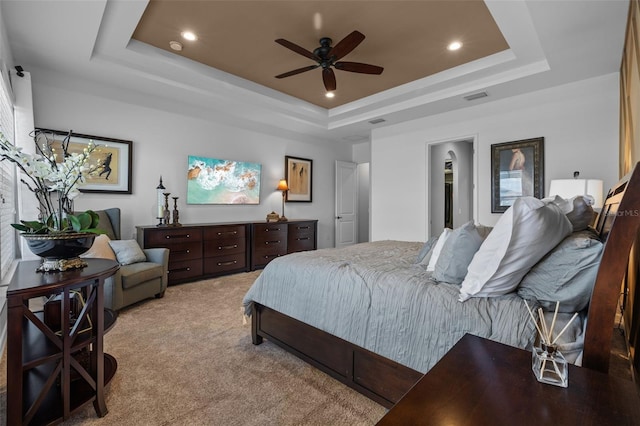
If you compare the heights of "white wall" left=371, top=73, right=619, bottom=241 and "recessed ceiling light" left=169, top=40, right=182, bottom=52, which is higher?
"recessed ceiling light" left=169, top=40, right=182, bottom=52

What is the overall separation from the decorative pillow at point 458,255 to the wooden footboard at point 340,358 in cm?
52

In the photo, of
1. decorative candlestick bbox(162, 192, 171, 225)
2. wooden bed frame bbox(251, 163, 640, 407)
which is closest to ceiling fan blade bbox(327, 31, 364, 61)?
wooden bed frame bbox(251, 163, 640, 407)

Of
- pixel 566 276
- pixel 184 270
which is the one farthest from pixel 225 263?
pixel 566 276

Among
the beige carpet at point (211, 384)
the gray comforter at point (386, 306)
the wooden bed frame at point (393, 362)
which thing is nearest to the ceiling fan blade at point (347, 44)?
the gray comforter at point (386, 306)

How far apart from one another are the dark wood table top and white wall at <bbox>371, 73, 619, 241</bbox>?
12.9 feet

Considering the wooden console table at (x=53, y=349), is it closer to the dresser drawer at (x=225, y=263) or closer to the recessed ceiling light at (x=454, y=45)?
the dresser drawer at (x=225, y=263)

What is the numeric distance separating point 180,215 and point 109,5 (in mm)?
2889

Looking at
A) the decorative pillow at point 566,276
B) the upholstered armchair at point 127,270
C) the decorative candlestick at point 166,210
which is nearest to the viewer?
the decorative pillow at point 566,276

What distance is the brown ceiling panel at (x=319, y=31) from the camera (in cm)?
267

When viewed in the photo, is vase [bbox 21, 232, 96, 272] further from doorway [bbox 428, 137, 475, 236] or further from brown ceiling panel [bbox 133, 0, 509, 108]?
doorway [bbox 428, 137, 475, 236]

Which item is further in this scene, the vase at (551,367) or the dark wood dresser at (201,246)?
the dark wood dresser at (201,246)

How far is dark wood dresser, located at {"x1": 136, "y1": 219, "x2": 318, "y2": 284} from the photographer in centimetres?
415

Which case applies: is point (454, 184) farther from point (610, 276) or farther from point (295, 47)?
point (610, 276)

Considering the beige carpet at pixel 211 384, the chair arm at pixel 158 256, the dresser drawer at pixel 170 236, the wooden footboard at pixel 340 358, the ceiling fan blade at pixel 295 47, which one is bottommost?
the beige carpet at pixel 211 384
